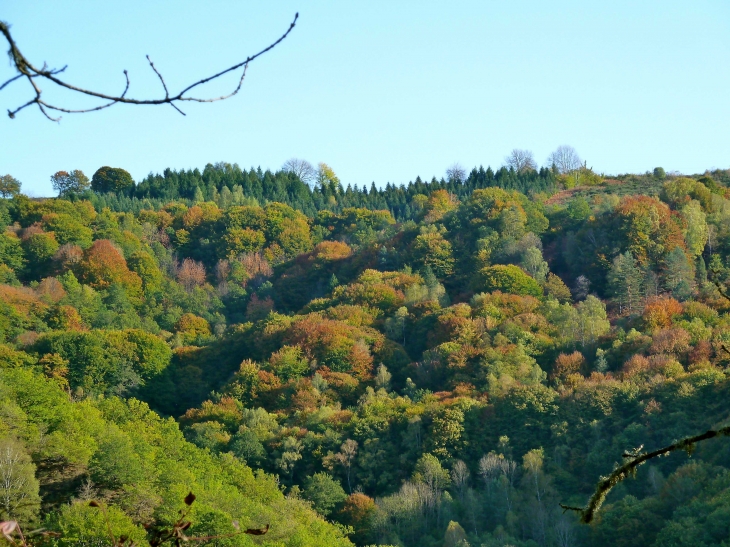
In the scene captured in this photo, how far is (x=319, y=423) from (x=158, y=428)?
7.84 meters

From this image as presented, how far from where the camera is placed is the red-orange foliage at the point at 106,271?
67375 mm

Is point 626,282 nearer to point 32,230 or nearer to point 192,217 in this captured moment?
point 192,217

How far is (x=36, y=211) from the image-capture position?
73625mm

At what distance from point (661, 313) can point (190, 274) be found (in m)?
33.3

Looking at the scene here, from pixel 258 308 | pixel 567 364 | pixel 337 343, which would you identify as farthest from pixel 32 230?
pixel 567 364

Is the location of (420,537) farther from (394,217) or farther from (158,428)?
(394,217)

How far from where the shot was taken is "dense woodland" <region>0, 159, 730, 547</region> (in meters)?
33.6

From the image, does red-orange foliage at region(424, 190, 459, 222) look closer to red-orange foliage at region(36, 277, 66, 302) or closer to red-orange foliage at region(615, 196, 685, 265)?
red-orange foliage at region(615, 196, 685, 265)

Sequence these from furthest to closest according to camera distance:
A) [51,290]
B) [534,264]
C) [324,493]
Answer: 1. [51,290]
2. [534,264]
3. [324,493]

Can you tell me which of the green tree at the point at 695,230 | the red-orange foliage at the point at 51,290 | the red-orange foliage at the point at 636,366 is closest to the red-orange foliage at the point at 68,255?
the red-orange foliage at the point at 51,290

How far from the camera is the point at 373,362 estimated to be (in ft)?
180

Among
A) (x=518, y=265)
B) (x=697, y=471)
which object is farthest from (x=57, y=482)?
(x=518, y=265)

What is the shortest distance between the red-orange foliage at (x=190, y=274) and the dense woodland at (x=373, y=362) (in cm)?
33

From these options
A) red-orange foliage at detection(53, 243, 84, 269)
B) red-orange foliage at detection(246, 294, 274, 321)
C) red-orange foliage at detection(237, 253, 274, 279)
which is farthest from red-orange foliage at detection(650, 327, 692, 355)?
red-orange foliage at detection(53, 243, 84, 269)
